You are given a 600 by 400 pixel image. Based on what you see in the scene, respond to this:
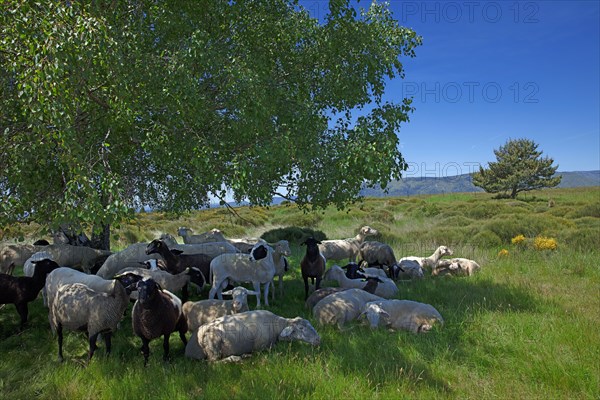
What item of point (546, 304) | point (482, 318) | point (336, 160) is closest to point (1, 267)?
point (336, 160)

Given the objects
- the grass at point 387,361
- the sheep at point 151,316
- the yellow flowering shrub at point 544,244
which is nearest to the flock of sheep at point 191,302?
the sheep at point 151,316

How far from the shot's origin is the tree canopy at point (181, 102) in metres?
6.30

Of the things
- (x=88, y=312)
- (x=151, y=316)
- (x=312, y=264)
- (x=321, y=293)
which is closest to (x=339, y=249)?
(x=312, y=264)

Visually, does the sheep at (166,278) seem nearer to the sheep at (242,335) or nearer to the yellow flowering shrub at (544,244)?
the sheep at (242,335)

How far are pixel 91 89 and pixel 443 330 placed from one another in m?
9.35

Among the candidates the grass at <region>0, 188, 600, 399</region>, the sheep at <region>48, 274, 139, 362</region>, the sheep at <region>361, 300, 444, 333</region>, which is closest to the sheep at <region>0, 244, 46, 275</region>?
the grass at <region>0, 188, 600, 399</region>

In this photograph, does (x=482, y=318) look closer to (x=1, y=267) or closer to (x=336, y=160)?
(x=336, y=160)

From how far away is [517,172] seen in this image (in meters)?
62.9

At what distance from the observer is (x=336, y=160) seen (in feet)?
31.8

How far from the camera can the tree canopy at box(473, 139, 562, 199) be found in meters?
62.9

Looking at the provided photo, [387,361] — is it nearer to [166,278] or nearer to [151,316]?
[151,316]

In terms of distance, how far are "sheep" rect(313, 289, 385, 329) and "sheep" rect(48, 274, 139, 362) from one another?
4200 mm

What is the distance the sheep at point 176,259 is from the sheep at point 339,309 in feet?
14.1

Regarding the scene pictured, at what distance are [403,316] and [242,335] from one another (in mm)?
3592
